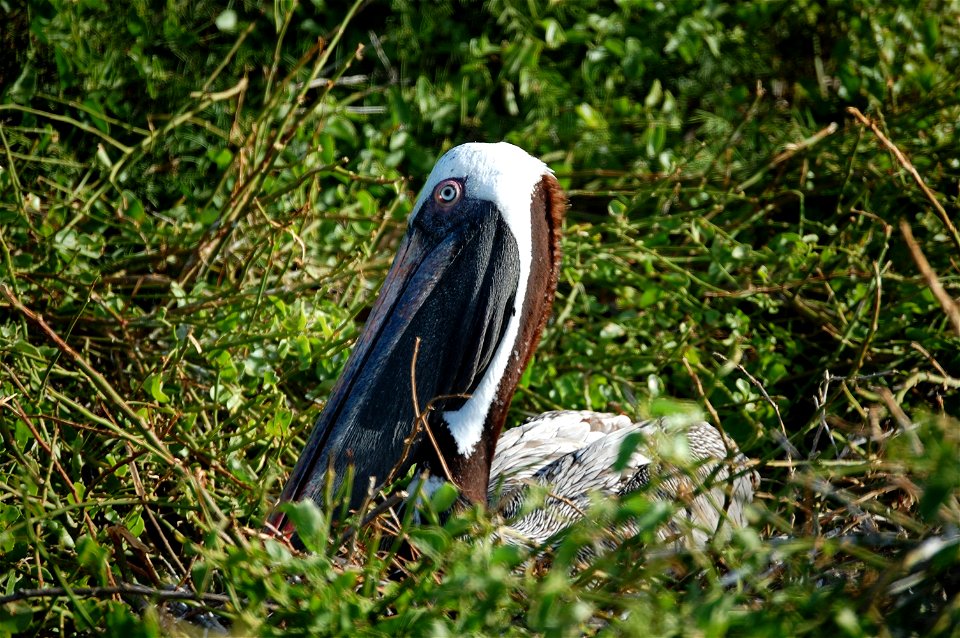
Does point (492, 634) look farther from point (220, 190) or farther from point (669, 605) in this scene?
point (220, 190)

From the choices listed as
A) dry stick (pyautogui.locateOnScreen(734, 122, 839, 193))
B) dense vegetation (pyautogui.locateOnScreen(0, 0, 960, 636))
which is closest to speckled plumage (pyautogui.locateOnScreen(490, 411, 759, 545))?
dense vegetation (pyautogui.locateOnScreen(0, 0, 960, 636))

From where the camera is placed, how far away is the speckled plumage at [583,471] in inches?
110

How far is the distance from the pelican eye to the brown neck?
0.23m

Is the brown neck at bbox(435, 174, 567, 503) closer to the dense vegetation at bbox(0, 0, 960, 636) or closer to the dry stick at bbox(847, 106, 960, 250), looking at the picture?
the dense vegetation at bbox(0, 0, 960, 636)

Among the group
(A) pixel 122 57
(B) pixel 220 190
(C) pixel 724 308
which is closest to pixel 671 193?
(C) pixel 724 308

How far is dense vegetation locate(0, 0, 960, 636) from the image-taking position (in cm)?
243

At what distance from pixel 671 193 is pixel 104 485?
2582 millimetres

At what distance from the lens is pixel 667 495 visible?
298cm

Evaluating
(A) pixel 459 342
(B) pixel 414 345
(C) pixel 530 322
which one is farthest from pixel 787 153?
(B) pixel 414 345

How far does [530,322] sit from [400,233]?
129 cm

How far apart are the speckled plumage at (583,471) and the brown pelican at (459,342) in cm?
1

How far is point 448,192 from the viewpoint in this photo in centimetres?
290

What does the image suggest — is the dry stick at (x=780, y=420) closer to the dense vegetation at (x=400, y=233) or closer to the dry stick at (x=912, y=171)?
the dense vegetation at (x=400, y=233)

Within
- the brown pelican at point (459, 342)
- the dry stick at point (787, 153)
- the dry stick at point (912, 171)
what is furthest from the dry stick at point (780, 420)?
the dry stick at point (787, 153)
